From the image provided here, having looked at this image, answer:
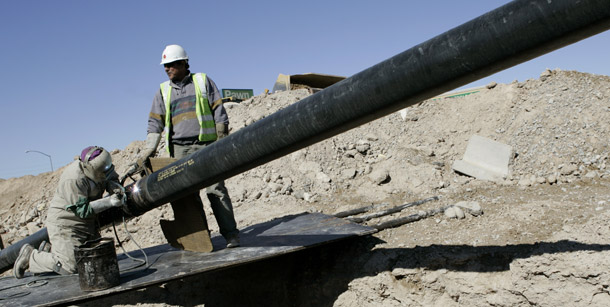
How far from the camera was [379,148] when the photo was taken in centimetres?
935

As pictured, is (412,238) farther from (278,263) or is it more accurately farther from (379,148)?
(379,148)

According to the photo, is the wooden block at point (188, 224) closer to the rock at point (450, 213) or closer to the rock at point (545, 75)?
the rock at point (450, 213)

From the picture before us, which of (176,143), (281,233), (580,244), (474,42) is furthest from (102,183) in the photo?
(580,244)

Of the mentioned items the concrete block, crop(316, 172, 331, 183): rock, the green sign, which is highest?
the green sign

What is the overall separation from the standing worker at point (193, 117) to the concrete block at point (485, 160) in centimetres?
439

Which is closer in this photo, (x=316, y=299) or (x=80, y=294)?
(x=80, y=294)

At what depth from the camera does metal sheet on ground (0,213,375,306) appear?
359 cm

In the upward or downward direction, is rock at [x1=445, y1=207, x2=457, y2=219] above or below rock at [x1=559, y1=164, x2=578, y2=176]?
above

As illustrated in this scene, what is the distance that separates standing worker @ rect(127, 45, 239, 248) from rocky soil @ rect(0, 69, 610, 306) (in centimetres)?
121

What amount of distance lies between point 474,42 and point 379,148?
695cm

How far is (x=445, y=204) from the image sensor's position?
18.8ft

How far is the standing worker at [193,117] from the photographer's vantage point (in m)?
4.44

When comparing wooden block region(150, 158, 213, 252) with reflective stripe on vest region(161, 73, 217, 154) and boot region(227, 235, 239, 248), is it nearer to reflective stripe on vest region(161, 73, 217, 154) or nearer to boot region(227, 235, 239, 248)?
boot region(227, 235, 239, 248)

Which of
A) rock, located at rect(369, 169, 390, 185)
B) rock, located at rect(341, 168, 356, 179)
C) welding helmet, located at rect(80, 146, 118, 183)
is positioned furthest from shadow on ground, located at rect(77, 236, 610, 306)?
rock, located at rect(341, 168, 356, 179)
